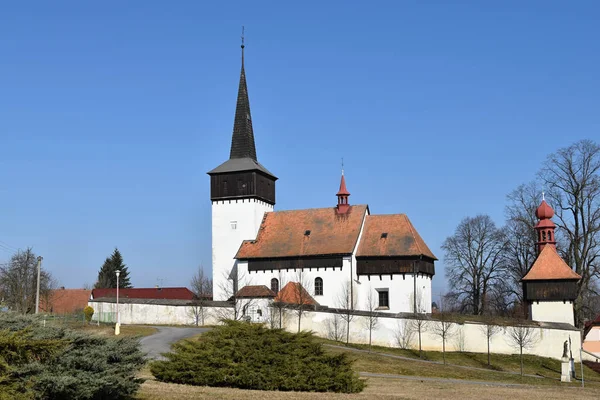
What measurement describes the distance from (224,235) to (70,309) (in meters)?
33.4

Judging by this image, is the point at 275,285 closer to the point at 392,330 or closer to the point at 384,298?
the point at 384,298

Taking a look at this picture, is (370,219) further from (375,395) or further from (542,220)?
(375,395)

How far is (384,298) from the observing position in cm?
→ 5138

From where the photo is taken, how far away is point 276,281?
52938 mm

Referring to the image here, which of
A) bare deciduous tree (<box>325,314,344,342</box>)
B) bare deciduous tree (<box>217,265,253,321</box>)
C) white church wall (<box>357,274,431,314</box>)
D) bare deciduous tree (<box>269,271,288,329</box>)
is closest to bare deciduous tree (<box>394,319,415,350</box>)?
bare deciduous tree (<box>325,314,344,342</box>)

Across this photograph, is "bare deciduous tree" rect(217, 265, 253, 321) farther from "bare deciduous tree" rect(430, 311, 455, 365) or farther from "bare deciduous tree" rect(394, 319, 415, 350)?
"bare deciduous tree" rect(430, 311, 455, 365)

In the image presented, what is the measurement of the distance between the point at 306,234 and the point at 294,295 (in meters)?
5.90

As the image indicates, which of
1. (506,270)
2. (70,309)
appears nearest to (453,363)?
(506,270)

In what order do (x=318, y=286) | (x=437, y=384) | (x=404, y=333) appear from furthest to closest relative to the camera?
(x=318, y=286)
(x=404, y=333)
(x=437, y=384)

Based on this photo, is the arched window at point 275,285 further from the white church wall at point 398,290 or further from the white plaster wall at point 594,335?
the white plaster wall at point 594,335

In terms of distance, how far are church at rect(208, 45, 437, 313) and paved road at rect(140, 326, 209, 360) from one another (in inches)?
273

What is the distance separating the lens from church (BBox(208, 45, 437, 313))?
50812 millimetres

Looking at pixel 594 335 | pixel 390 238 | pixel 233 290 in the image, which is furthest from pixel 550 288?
pixel 233 290

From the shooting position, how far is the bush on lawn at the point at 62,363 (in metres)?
10.7
